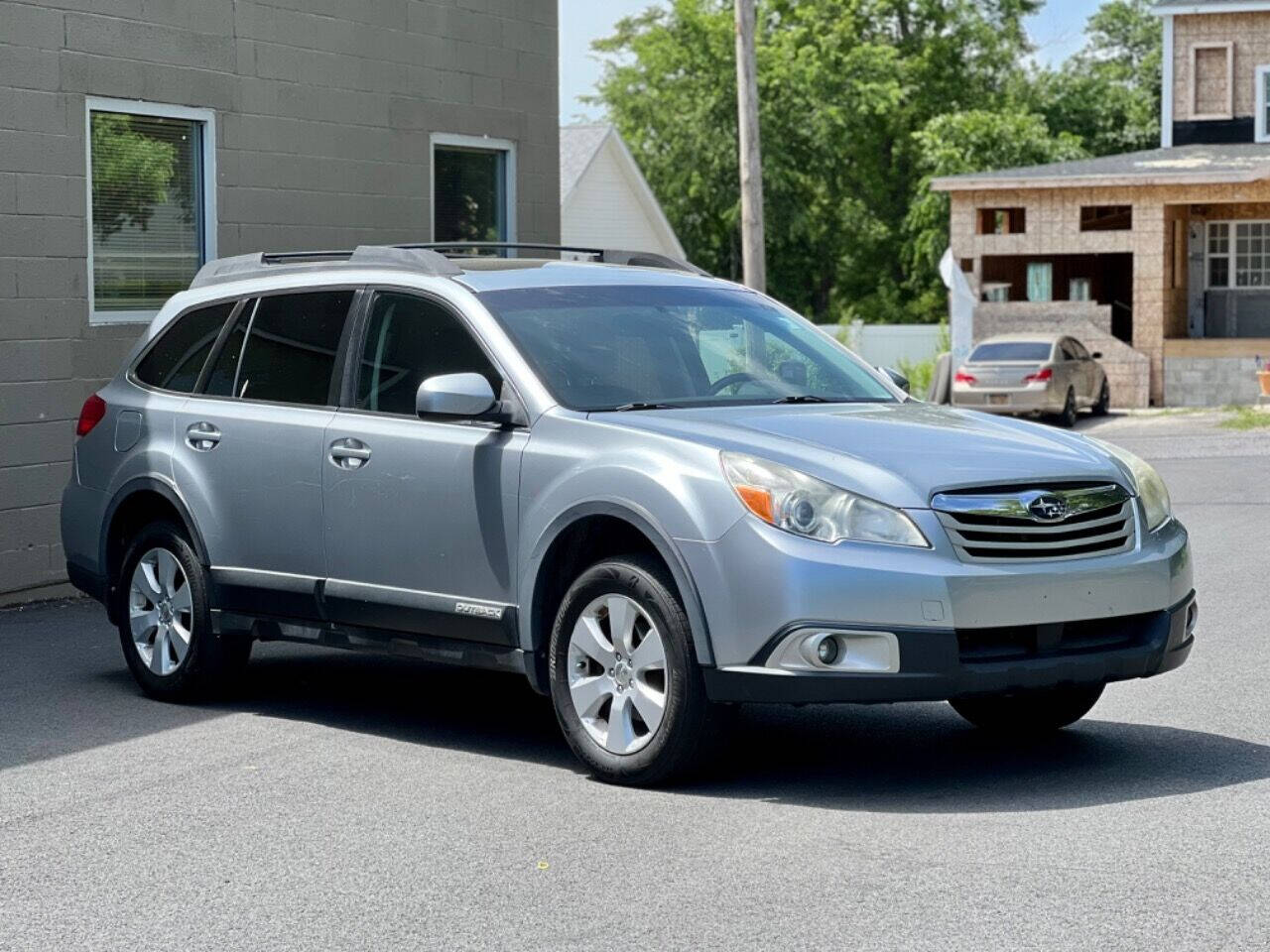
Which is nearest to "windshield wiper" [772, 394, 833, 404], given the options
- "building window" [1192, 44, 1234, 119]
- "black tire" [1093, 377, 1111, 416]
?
"black tire" [1093, 377, 1111, 416]

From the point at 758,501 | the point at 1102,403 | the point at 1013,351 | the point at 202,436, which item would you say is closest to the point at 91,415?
the point at 202,436

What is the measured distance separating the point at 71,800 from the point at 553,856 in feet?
6.49

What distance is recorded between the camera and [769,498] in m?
6.66

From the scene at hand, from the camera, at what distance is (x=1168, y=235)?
128 ft

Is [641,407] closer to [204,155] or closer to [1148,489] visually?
[1148,489]

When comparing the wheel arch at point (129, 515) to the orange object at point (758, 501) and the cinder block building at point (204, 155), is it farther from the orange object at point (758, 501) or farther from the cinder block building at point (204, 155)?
the cinder block building at point (204, 155)

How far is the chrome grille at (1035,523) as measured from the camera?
6641 mm

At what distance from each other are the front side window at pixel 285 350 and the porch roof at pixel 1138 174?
29.9 meters

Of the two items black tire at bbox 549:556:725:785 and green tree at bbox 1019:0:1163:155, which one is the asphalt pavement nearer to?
black tire at bbox 549:556:725:785

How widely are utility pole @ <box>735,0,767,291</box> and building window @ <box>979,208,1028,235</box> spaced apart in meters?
16.3

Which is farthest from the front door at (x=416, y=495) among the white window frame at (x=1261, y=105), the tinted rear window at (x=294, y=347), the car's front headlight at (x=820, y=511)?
the white window frame at (x=1261, y=105)

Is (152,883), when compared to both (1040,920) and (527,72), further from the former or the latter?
(527,72)

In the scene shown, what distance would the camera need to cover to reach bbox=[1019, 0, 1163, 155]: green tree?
69000mm

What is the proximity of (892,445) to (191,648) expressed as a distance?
349cm
